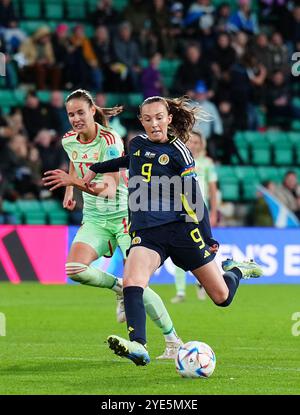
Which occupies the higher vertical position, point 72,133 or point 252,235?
point 72,133

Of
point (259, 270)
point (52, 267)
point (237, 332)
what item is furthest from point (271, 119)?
point (259, 270)

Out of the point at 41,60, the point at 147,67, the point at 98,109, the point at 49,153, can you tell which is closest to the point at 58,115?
the point at 49,153

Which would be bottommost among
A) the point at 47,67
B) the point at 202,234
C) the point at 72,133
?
the point at 202,234

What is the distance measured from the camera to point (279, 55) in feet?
77.9

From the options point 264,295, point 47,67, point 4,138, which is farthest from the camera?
point 47,67

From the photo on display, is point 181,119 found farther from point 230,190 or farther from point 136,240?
point 230,190

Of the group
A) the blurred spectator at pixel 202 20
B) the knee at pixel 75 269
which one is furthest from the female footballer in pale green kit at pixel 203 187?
the blurred spectator at pixel 202 20

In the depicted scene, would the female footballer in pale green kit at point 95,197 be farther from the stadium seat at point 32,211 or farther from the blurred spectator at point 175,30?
the blurred spectator at point 175,30

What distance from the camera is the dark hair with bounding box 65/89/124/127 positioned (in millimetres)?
10102

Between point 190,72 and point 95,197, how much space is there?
12.4 metres

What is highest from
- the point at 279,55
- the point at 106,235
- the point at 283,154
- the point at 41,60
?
the point at 279,55

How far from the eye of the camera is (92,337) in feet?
36.6

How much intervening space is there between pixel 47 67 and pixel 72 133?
37.5ft

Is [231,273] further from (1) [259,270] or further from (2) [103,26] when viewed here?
(2) [103,26]
